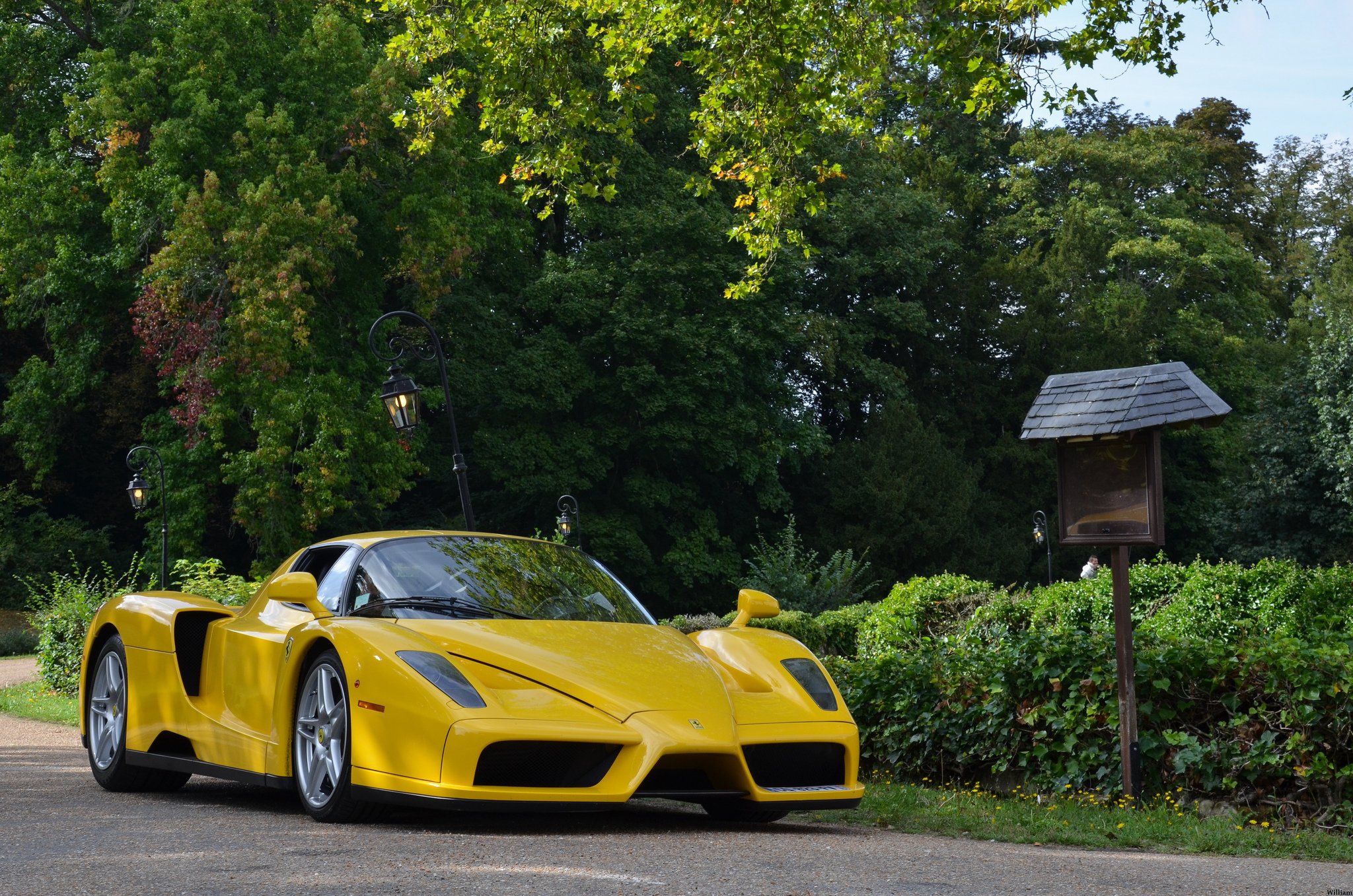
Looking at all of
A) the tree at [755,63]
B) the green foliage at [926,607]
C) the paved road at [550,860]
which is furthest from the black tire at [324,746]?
the green foliage at [926,607]

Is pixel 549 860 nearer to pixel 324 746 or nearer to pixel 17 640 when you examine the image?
pixel 324 746

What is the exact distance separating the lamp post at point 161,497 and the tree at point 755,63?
633 inches

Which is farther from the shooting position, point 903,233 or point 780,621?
point 903,233

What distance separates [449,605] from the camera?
21.3ft

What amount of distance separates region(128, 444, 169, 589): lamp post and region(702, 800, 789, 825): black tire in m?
23.6

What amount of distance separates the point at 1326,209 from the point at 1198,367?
536 inches

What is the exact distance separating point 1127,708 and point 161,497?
26.5 m

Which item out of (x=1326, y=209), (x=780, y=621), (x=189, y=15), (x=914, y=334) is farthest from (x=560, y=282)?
(x=1326, y=209)

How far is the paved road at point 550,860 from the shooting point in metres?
4.36

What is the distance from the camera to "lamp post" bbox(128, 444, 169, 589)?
28.5 meters

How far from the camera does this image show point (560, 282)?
36.3 metres

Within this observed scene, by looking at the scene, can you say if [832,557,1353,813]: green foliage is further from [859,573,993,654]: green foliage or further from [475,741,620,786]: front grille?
[859,573,993,654]: green foliage

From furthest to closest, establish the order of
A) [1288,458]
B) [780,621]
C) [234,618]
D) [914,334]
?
1. [914,334]
2. [1288,458]
3. [780,621]
4. [234,618]

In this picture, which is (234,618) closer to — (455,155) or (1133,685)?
(1133,685)
